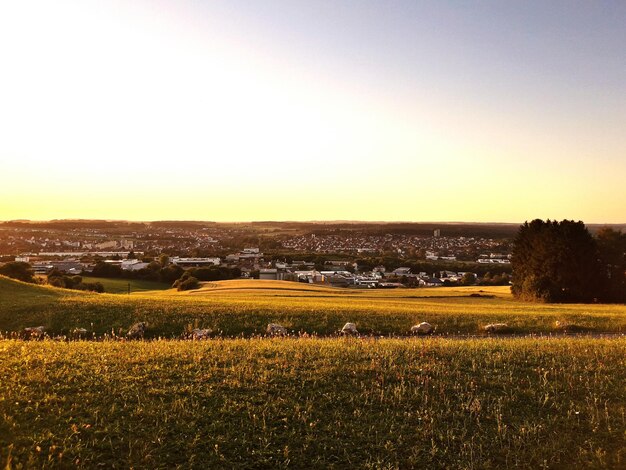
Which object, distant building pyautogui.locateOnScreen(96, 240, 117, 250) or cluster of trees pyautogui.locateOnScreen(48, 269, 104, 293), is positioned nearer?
cluster of trees pyautogui.locateOnScreen(48, 269, 104, 293)

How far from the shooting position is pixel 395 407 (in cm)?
1018

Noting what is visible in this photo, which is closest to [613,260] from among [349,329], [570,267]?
[570,267]

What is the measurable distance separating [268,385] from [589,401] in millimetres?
7589

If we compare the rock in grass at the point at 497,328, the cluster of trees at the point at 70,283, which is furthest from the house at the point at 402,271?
the rock in grass at the point at 497,328

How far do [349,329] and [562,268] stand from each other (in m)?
50.9

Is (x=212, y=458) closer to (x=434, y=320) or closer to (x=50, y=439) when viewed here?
(x=50, y=439)

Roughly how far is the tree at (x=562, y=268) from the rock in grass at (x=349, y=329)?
46.5 meters

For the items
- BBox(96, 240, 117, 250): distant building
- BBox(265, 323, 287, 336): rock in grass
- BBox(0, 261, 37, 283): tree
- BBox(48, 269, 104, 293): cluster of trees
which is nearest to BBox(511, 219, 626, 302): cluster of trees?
BBox(265, 323, 287, 336): rock in grass

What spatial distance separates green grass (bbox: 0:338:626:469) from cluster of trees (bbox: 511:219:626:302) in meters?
54.4

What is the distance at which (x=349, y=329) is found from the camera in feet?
78.6

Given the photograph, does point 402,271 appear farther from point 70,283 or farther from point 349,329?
point 349,329

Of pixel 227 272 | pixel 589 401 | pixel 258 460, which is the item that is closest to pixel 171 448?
pixel 258 460

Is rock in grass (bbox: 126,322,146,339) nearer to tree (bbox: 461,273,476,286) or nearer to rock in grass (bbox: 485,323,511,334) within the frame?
rock in grass (bbox: 485,323,511,334)

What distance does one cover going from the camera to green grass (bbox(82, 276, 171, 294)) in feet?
249
